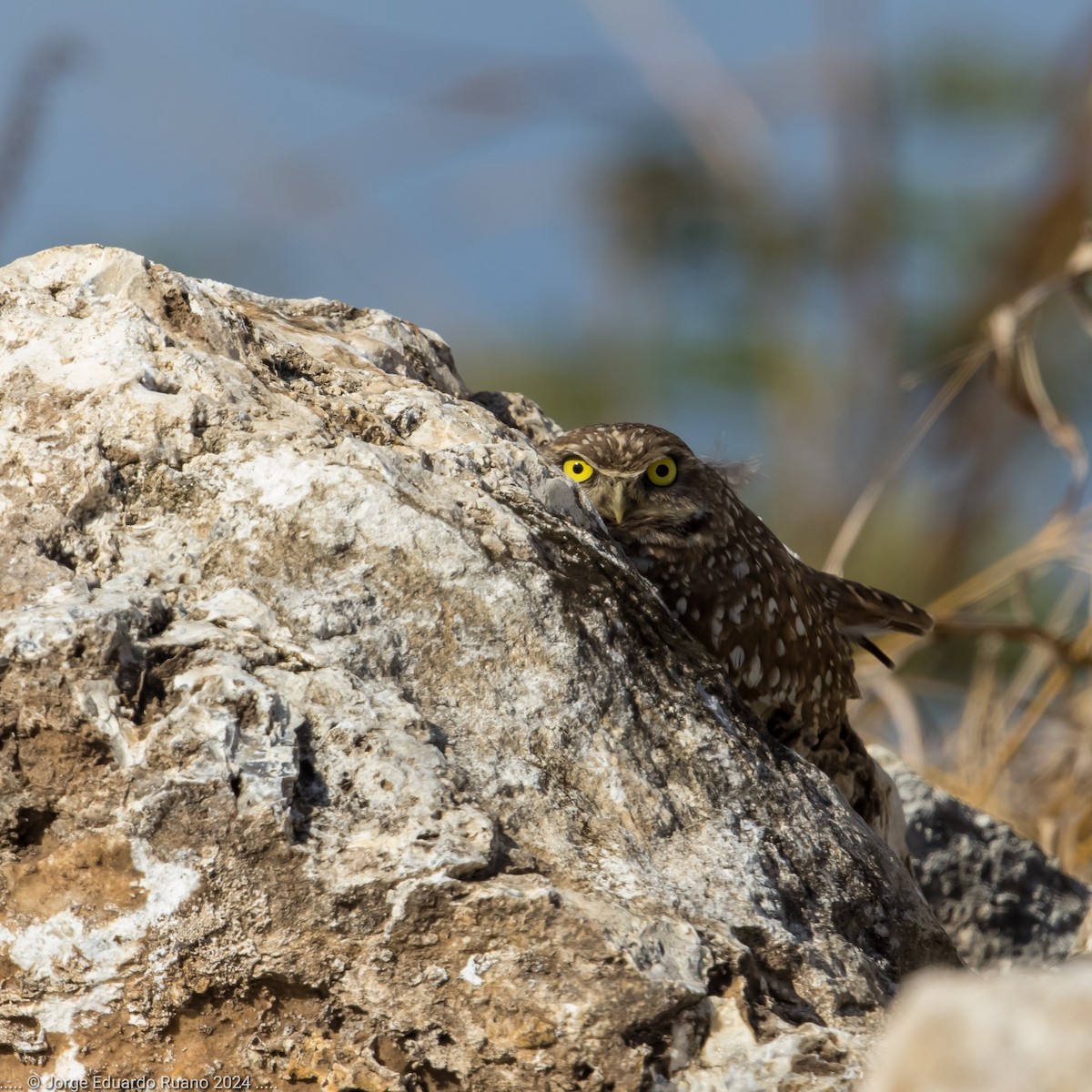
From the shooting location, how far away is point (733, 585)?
2.88 metres

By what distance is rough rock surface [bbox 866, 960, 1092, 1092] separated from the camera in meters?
0.94

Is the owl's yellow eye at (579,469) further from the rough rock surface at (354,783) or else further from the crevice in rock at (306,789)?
the crevice in rock at (306,789)

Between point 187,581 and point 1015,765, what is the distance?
3.99m

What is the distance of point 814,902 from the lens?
1957mm

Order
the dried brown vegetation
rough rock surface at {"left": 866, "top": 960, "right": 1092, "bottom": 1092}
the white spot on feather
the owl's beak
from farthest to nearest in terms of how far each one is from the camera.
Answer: the dried brown vegetation
the owl's beak
the white spot on feather
rough rock surface at {"left": 866, "top": 960, "right": 1092, "bottom": 1092}

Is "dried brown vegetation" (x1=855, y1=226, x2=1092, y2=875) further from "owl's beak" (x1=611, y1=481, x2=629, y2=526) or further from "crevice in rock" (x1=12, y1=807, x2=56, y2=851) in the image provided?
"crevice in rock" (x1=12, y1=807, x2=56, y2=851)

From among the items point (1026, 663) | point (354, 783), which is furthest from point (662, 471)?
point (1026, 663)

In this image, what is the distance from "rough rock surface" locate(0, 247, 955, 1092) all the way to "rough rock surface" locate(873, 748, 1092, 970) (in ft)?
5.32

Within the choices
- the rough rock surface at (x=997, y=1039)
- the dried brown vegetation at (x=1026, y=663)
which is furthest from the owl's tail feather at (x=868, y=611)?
the rough rock surface at (x=997, y=1039)

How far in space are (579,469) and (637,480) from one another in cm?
13

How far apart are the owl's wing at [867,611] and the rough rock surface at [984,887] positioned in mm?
463

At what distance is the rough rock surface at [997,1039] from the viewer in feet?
3.07

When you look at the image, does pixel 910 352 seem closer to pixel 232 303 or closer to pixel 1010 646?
pixel 1010 646

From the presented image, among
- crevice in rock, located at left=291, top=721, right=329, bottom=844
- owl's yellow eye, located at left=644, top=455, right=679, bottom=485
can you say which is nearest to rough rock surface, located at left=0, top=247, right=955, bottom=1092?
crevice in rock, located at left=291, top=721, right=329, bottom=844
